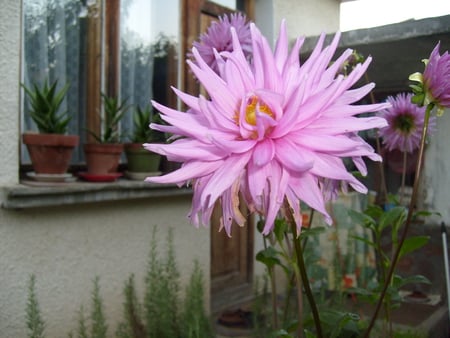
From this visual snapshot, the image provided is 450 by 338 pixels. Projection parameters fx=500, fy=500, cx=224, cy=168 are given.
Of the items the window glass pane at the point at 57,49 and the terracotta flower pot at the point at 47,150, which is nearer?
the terracotta flower pot at the point at 47,150

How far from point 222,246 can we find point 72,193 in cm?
191

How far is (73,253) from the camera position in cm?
306

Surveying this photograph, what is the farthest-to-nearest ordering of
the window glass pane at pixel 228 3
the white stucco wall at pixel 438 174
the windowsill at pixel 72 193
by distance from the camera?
the white stucco wall at pixel 438 174 < the window glass pane at pixel 228 3 < the windowsill at pixel 72 193

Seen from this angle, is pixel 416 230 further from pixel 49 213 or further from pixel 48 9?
pixel 48 9

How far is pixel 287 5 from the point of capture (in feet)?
16.1

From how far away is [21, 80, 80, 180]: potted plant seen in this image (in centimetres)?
277

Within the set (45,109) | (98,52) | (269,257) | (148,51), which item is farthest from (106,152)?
(269,257)

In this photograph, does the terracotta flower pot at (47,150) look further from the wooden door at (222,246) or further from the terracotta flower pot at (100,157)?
the wooden door at (222,246)

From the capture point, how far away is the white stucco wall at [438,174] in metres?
4.86

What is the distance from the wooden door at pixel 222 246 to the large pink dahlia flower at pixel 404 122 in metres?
2.43

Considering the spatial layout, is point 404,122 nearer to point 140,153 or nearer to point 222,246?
point 140,153

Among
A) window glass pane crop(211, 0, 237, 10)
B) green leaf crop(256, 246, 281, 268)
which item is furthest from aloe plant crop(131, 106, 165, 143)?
green leaf crop(256, 246, 281, 268)

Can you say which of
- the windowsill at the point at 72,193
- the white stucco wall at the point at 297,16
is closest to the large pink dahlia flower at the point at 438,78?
the windowsill at the point at 72,193

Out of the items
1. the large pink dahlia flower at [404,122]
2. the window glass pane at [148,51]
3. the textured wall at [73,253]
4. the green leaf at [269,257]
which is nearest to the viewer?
the green leaf at [269,257]
